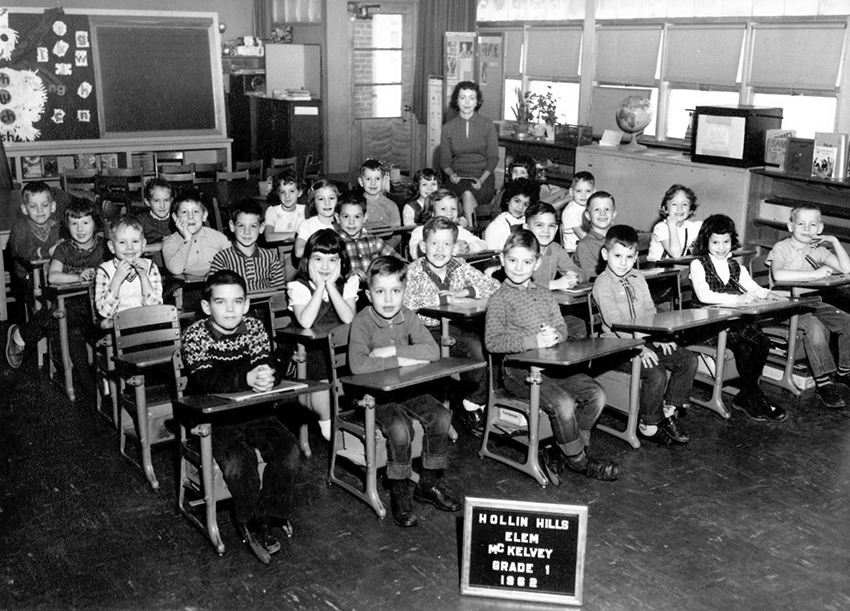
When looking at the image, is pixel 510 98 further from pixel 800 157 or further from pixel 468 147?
pixel 800 157

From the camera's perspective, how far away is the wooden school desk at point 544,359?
3.93 m

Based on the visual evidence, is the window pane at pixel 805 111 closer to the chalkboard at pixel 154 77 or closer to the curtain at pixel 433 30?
the curtain at pixel 433 30

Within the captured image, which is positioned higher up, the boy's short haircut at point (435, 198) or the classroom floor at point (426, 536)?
the boy's short haircut at point (435, 198)

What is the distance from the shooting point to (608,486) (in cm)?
426

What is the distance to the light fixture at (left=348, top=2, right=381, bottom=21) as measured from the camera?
13156 millimetres

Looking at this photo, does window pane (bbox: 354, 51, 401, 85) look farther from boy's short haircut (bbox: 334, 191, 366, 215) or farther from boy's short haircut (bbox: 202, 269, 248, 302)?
boy's short haircut (bbox: 202, 269, 248, 302)

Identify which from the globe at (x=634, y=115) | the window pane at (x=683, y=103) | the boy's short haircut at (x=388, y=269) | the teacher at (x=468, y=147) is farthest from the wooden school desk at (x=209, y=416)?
the window pane at (x=683, y=103)

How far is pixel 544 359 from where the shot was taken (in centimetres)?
390

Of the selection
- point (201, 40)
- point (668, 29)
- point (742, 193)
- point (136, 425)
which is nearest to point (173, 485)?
point (136, 425)

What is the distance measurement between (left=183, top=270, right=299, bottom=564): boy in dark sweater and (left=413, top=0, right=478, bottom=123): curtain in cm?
914

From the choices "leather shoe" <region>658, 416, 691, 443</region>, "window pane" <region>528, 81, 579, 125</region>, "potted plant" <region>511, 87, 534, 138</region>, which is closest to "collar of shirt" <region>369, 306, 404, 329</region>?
"leather shoe" <region>658, 416, 691, 443</region>

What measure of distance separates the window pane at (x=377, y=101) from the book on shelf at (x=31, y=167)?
475 cm

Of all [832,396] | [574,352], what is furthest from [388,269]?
[832,396]

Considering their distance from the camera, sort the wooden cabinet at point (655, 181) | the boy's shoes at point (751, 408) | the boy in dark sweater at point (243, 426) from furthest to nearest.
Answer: the wooden cabinet at point (655, 181) → the boy's shoes at point (751, 408) → the boy in dark sweater at point (243, 426)
